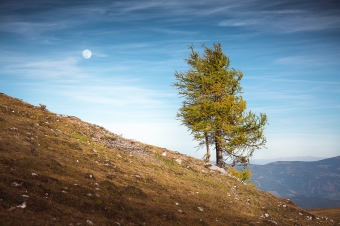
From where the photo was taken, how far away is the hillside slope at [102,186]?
388 inches

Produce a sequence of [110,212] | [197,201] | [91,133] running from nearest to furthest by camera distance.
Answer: [110,212] < [197,201] < [91,133]

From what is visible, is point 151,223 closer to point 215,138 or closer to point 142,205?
point 142,205

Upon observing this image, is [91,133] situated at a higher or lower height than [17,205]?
higher

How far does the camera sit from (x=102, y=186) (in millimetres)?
13742

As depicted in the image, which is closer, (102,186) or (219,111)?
(102,186)

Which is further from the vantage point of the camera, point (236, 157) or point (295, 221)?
Result: point (236, 157)

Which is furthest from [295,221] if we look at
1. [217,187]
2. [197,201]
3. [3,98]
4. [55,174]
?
[3,98]

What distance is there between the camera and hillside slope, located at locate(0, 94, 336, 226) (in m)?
9.84

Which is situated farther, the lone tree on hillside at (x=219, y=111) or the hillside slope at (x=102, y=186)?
the lone tree on hillside at (x=219, y=111)

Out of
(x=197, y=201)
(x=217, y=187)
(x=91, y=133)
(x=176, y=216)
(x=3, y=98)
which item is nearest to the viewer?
(x=176, y=216)

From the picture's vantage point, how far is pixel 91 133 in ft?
85.6

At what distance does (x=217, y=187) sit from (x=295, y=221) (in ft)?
20.3

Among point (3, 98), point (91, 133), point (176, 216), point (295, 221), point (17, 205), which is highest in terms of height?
point (3, 98)

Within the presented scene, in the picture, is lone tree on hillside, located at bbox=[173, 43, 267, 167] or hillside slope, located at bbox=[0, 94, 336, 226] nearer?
hillside slope, located at bbox=[0, 94, 336, 226]
